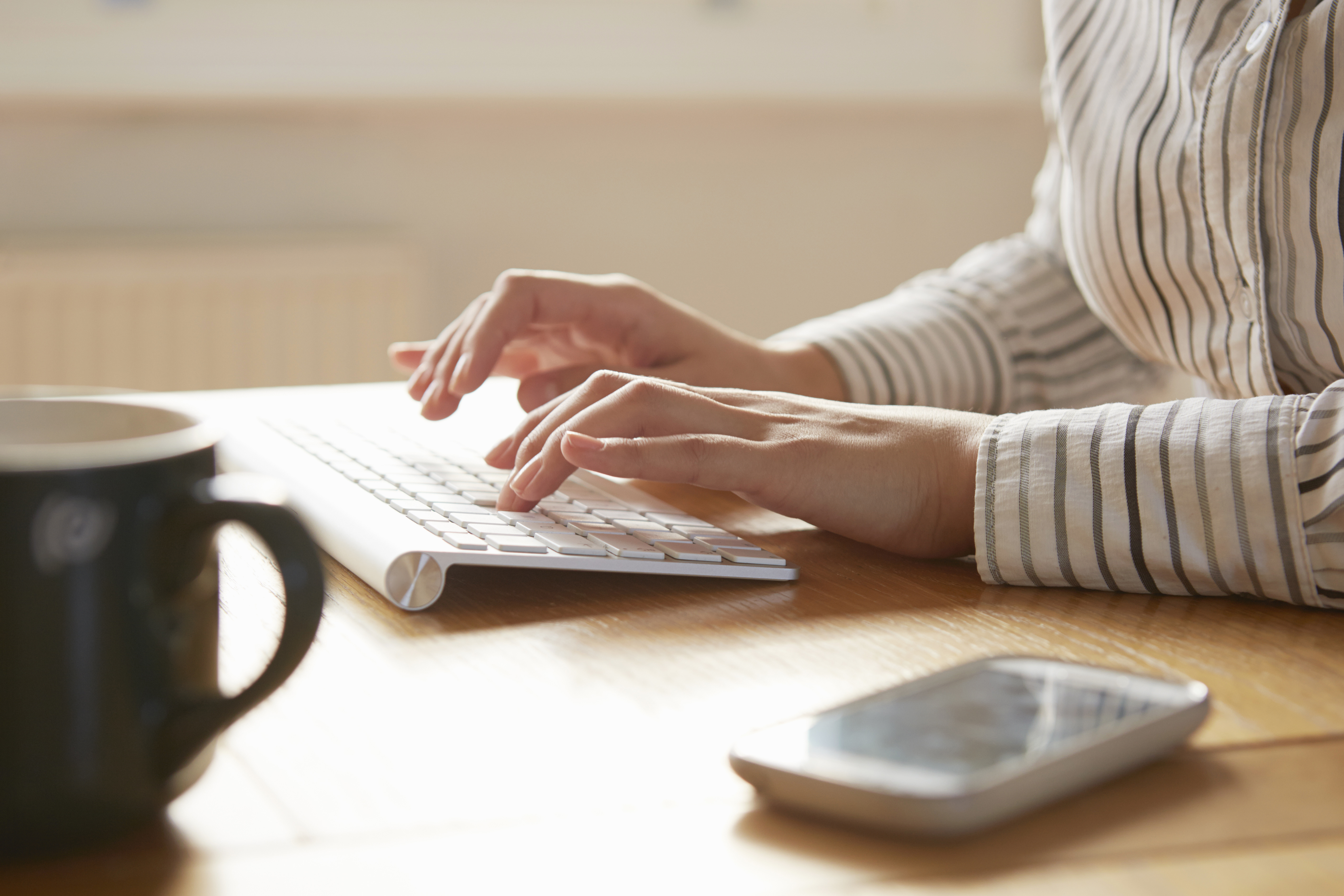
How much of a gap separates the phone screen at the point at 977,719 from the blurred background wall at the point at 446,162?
1653 mm

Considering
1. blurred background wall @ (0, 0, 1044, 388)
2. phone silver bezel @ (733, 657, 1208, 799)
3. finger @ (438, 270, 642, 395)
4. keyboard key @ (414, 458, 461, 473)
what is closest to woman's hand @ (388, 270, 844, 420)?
finger @ (438, 270, 642, 395)

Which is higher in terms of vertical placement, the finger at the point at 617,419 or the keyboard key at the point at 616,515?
the finger at the point at 617,419

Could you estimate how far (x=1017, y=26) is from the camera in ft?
7.01

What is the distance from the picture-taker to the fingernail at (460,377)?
31.3 inches

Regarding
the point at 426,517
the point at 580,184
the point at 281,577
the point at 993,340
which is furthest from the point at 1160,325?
the point at 580,184

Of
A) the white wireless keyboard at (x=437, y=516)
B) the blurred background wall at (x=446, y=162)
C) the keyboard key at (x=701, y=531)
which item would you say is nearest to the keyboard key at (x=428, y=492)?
the white wireless keyboard at (x=437, y=516)

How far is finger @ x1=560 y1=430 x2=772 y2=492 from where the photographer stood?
1.86 feet

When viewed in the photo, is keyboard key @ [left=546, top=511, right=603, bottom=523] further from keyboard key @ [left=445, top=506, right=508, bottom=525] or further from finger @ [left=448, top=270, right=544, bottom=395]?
finger @ [left=448, top=270, right=544, bottom=395]

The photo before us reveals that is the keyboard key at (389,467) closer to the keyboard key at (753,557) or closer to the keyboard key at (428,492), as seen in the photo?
the keyboard key at (428,492)

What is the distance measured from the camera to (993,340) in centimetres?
95

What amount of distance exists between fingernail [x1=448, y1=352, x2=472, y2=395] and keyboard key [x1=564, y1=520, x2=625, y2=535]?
233mm

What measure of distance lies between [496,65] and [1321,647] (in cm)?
168

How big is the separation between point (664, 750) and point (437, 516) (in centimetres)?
23

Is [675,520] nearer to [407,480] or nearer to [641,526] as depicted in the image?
[641,526]
